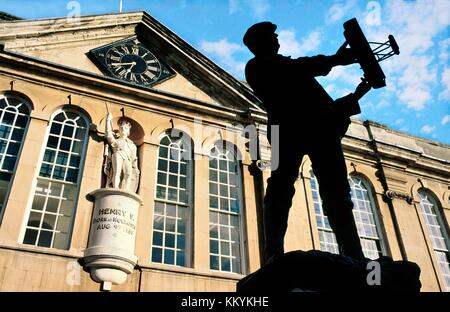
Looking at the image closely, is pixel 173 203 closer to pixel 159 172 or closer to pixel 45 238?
pixel 159 172

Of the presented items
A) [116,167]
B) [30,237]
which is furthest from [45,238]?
[116,167]

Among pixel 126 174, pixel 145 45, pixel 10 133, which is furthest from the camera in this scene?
pixel 145 45

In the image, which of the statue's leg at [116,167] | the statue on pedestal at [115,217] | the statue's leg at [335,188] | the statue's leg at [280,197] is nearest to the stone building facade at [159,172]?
the statue on pedestal at [115,217]

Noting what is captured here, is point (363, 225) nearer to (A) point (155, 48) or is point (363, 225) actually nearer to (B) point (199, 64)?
(B) point (199, 64)

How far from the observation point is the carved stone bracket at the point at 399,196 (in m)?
15.4

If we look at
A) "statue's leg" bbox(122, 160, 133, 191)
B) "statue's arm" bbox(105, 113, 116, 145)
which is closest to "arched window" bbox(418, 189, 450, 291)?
"statue's leg" bbox(122, 160, 133, 191)

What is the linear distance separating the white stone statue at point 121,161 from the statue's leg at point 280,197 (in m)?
7.51

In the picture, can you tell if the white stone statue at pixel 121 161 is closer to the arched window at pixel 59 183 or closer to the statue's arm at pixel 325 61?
the arched window at pixel 59 183

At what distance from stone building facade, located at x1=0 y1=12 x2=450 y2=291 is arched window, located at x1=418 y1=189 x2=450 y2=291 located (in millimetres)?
53

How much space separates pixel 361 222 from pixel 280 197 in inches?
448

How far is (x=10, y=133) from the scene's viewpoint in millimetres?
11203

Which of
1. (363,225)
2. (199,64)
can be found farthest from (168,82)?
(363,225)

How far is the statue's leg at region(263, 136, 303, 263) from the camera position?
3.90 m

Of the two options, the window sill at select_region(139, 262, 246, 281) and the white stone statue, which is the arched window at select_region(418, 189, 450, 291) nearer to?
the window sill at select_region(139, 262, 246, 281)
